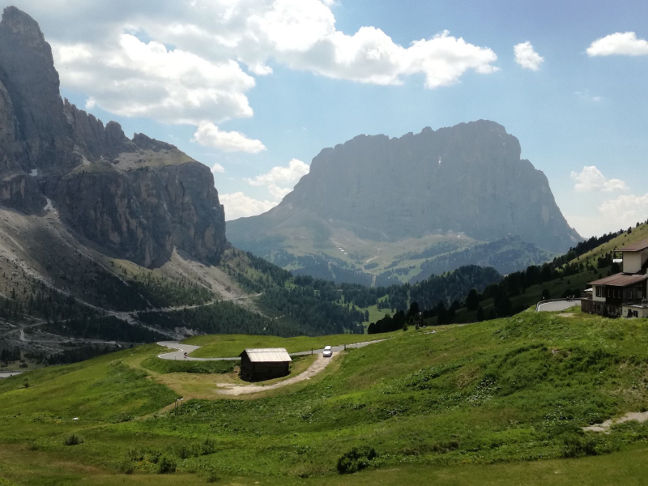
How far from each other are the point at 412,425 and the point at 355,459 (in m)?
7.36

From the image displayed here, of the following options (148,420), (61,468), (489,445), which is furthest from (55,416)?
(489,445)

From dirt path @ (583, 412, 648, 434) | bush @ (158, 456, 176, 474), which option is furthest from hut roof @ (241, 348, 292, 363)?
dirt path @ (583, 412, 648, 434)

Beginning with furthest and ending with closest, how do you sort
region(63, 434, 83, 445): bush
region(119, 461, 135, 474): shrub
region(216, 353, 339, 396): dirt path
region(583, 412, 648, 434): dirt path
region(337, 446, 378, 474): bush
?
region(216, 353, 339, 396): dirt path, region(63, 434, 83, 445): bush, region(119, 461, 135, 474): shrub, region(583, 412, 648, 434): dirt path, region(337, 446, 378, 474): bush

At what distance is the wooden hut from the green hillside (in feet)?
48.9

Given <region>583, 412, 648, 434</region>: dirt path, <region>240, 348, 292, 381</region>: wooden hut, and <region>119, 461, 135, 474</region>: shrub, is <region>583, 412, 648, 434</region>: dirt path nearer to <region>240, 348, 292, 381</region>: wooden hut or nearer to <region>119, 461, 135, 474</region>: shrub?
<region>119, 461, 135, 474</region>: shrub

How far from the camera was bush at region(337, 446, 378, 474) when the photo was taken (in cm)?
3375

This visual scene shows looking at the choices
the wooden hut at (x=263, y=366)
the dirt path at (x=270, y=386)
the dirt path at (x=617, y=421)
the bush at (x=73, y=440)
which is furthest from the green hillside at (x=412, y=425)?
the wooden hut at (x=263, y=366)

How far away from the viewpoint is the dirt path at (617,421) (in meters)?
34.2

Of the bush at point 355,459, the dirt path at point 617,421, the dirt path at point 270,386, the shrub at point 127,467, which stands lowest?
the dirt path at point 270,386

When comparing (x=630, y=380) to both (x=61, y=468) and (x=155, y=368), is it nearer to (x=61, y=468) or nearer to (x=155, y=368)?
(x=61, y=468)

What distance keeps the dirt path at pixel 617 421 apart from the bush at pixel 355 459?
593 inches

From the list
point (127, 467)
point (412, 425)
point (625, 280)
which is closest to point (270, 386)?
point (127, 467)

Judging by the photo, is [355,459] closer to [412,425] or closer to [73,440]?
[412,425]

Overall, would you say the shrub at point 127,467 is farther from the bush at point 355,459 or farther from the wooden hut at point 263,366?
the wooden hut at point 263,366
